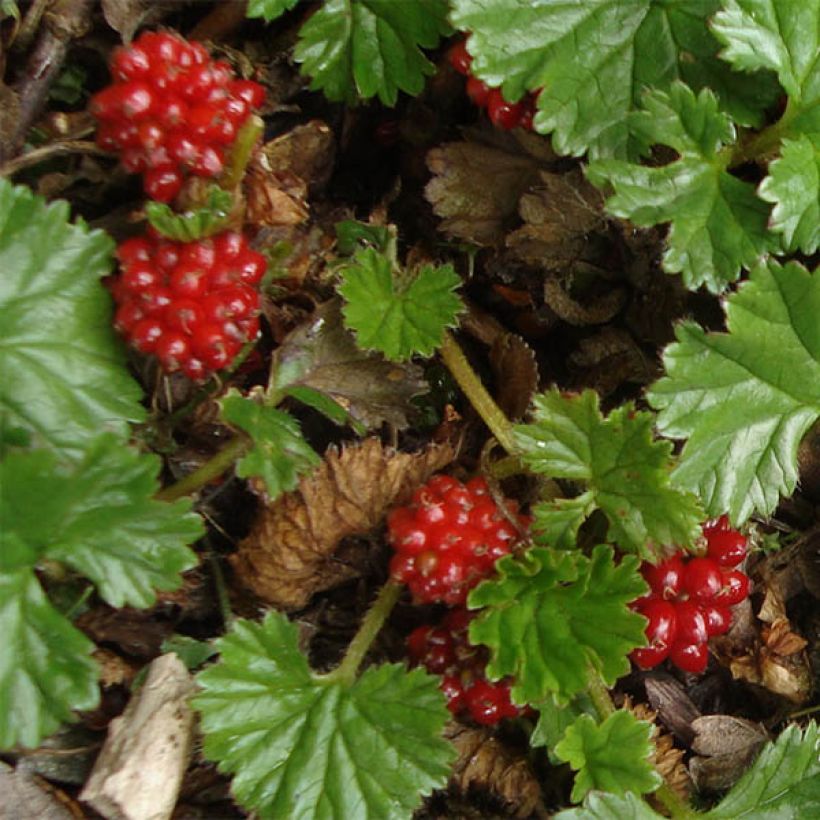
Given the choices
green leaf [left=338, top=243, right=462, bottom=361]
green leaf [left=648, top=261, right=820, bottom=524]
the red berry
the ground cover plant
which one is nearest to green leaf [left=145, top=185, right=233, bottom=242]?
the ground cover plant

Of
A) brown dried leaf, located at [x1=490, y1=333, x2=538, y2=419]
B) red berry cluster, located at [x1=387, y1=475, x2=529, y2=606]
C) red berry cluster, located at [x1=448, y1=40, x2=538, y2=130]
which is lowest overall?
red berry cluster, located at [x1=387, y1=475, x2=529, y2=606]

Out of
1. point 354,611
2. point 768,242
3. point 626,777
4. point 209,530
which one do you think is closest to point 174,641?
point 209,530

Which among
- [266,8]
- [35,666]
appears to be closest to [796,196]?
[266,8]

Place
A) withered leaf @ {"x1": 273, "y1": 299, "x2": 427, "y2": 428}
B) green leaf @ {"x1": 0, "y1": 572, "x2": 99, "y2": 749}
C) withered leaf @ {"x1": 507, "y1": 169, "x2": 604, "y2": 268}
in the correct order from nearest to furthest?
green leaf @ {"x1": 0, "y1": 572, "x2": 99, "y2": 749} → withered leaf @ {"x1": 273, "y1": 299, "x2": 427, "y2": 428} → withered leaf @ {"x1": 507, "y1": 169, "x2": 604, "y2": 268}

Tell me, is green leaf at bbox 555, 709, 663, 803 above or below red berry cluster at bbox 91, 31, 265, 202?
below

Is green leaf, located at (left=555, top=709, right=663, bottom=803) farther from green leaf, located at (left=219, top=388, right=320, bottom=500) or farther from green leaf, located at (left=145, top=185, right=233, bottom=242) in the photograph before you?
green leaf, located at (left=145, top=185, right=233, bottom=242)

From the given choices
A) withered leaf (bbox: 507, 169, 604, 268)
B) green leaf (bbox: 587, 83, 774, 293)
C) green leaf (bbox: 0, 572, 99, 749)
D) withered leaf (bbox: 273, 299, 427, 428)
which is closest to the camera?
green leaf (bbox: 0, 572, 99, 749)

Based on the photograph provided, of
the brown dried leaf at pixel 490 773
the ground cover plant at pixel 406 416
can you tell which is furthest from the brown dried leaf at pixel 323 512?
the brown dried leaf at pixel 490 773
